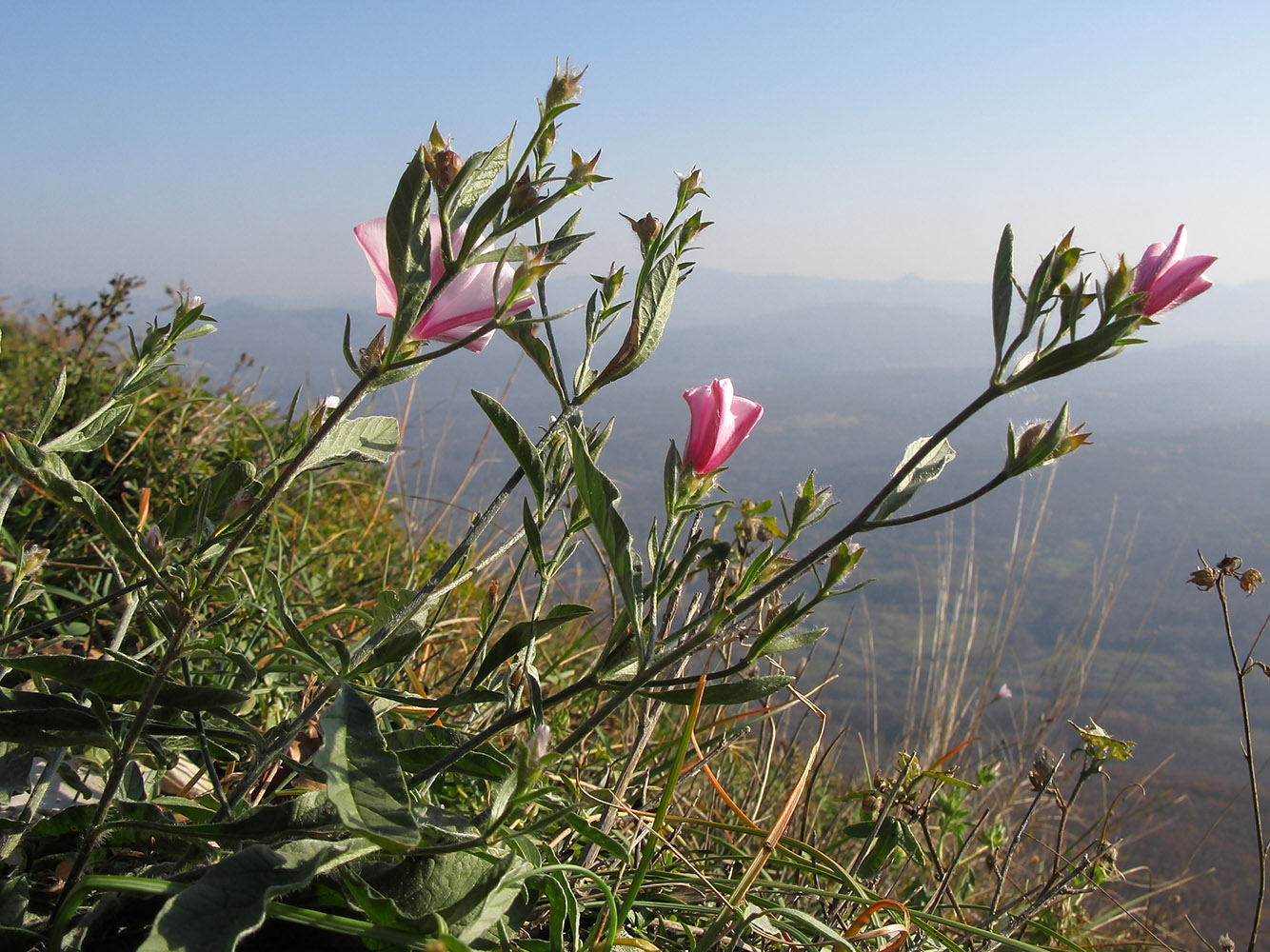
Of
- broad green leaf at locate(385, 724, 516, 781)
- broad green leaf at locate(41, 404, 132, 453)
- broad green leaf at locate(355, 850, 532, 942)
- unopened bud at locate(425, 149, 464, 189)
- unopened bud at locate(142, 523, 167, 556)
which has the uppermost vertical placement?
unopened bud at locate(425, 149, 464, 189)

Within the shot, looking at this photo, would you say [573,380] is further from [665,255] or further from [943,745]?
[943,745]

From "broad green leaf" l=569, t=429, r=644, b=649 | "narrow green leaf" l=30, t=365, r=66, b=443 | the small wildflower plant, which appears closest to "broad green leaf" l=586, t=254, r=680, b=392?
the small wildflower plant

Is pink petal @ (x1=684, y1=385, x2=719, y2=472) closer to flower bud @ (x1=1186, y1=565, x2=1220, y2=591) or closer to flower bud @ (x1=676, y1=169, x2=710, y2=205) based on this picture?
flower bud @ (x1=676, y1=169, x2=710, y2=205)

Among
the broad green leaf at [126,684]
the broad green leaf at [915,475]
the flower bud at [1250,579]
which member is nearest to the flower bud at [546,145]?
the broad green leaf at [915,475]

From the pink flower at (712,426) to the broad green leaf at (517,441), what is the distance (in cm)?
14

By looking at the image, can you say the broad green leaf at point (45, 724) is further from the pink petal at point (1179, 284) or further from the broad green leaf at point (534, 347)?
the pink petal at point (1179, 284)

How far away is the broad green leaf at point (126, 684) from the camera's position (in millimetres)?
705

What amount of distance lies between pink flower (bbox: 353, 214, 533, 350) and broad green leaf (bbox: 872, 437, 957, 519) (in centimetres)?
34

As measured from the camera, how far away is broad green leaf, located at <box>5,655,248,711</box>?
71 centimetres

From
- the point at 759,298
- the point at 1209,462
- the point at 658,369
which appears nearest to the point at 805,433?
the point at 658,369

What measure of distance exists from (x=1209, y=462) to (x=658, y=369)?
45247 millimetres

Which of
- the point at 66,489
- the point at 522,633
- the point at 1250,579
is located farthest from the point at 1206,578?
the point at 66,489

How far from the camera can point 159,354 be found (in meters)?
0.93

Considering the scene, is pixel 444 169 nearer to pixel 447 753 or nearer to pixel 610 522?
pixel 610 522
